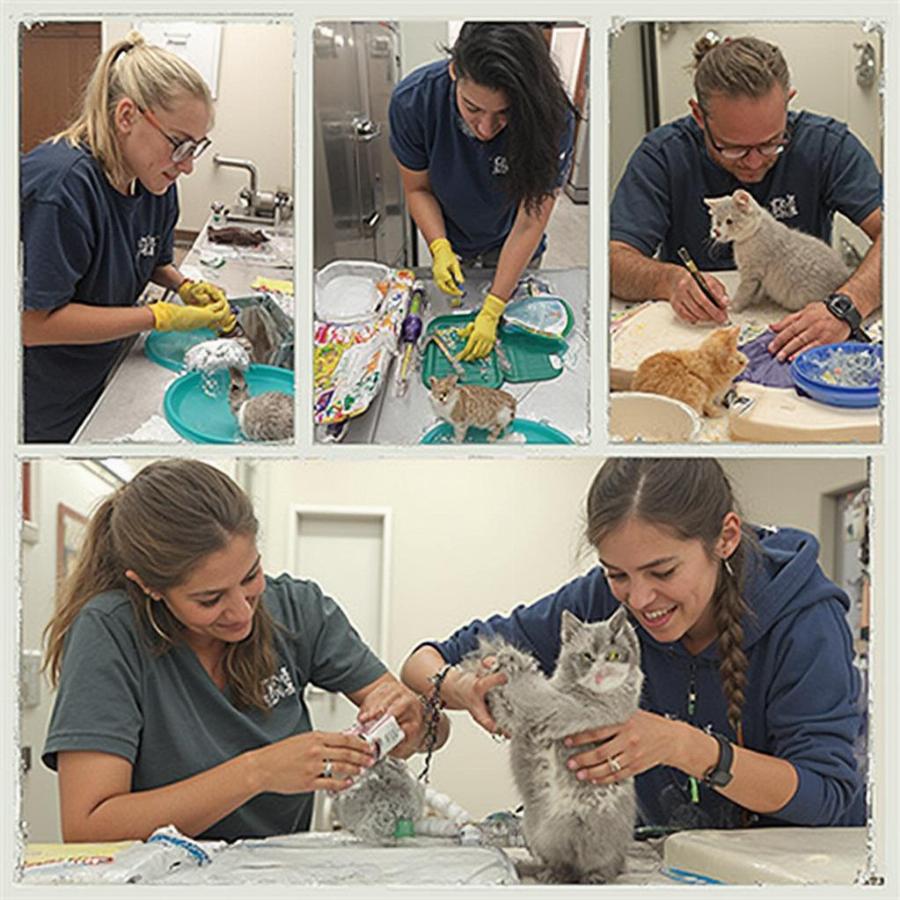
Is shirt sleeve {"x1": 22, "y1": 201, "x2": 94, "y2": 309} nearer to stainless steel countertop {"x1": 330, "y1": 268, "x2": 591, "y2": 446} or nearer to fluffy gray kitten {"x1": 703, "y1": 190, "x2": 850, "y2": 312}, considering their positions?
stainless steel countertop {"x1": 330, "y1": 268, "x2": 591, "y2": 446}

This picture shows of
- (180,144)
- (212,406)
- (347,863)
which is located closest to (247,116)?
(180,144)

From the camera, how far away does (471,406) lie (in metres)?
1.10

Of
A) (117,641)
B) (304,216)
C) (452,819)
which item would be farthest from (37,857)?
(304,216)

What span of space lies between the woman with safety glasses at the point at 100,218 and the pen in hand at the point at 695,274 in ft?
1.52

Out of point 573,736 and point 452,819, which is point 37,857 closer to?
point 452,819

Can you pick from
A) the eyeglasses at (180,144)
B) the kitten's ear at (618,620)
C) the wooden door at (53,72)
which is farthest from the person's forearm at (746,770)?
the wooden door at (53,72)

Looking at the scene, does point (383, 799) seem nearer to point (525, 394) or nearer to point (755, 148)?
point (525, 394)

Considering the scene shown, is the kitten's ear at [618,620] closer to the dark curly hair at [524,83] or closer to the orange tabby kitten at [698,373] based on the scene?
the orange tabby kitten at [698,373]

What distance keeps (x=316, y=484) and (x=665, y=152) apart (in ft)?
1.49

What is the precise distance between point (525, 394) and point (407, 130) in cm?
27

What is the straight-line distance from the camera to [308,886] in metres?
1.06

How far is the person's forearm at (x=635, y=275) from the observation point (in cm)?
111

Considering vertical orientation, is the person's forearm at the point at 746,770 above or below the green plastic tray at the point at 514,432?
below

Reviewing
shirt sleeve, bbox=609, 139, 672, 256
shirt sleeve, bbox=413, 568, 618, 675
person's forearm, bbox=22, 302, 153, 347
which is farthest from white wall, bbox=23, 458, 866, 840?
shirt sleeve, bbox=609, 139, 672, 256
